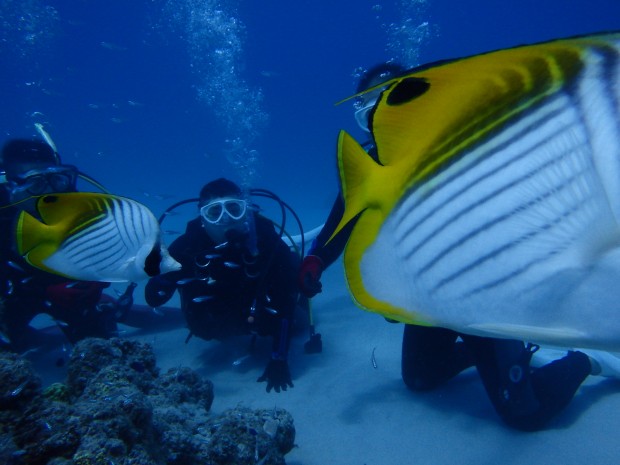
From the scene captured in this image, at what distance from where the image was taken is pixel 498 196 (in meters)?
0.59

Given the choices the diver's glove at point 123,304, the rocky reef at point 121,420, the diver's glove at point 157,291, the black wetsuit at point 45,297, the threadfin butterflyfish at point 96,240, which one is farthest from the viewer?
the diver's glove at point 123,304

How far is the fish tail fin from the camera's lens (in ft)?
A: 2.14

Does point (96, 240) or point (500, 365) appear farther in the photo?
point (500, 365)

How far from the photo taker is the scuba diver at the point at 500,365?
2914 millimetres

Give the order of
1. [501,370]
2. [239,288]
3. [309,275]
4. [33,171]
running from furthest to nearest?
[239,288], [33,171], [501,370], [309,275]

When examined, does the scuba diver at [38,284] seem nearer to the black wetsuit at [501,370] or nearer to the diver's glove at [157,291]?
the diver's glove at [157,291]

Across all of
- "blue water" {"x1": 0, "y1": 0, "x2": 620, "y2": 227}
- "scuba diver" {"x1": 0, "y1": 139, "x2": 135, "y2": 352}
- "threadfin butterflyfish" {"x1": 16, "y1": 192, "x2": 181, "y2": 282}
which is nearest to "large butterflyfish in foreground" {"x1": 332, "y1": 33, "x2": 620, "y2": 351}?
"threadfin butterflyfish" {"x1": 16, "y1": 192, "x2": 181, "y2": 282}

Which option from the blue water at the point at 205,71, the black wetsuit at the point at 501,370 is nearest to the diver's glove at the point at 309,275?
the black wetsuit at the point at 501,370

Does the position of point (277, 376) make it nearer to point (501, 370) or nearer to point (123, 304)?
point (501, 370)

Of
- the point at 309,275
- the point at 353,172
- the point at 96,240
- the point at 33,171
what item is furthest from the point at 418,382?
the point at 33,171

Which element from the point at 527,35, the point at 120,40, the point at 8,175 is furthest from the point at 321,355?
the point at 527,35

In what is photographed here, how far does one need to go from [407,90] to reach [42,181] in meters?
5.11

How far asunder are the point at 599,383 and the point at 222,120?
53.0 metres

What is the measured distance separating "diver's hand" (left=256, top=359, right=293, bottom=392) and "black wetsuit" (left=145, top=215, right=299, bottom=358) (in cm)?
26
